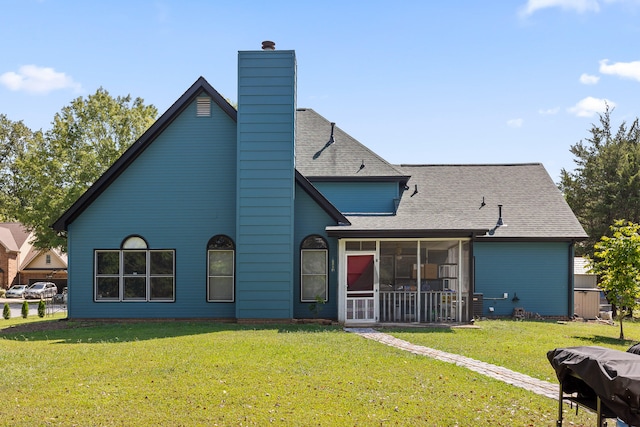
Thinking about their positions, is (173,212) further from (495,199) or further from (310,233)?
(495,199)

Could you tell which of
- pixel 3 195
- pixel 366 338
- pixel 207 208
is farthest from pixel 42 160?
pixel 366 338

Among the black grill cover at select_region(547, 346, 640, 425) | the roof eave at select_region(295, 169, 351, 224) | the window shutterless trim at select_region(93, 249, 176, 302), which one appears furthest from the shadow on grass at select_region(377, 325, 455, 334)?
the black grill cover at select_region(547, 346, 640, 425)

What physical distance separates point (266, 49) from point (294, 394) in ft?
39.7

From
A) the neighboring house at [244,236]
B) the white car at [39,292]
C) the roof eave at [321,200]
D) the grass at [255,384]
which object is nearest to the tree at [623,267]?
the neighboring house at [244,236]

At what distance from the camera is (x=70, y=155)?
36594mm

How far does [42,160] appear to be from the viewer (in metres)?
36.0

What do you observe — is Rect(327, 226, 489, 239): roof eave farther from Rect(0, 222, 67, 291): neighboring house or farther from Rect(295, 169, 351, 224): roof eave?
Rect(0, 222, 67, 291): neighboring house

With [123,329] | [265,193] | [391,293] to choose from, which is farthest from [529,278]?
[123,329]

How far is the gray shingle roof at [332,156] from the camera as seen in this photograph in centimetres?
2131

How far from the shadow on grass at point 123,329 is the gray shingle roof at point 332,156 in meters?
6.53

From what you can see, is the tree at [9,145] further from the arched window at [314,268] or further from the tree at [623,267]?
the tree at [623,267]

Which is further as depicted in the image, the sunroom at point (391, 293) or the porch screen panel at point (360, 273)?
the porch screen panel at point (360, 273)

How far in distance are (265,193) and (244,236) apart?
1369 millimetres

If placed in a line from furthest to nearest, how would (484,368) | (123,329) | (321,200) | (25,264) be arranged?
(25,264) < (321,200) < (123,329) < (484,368)
